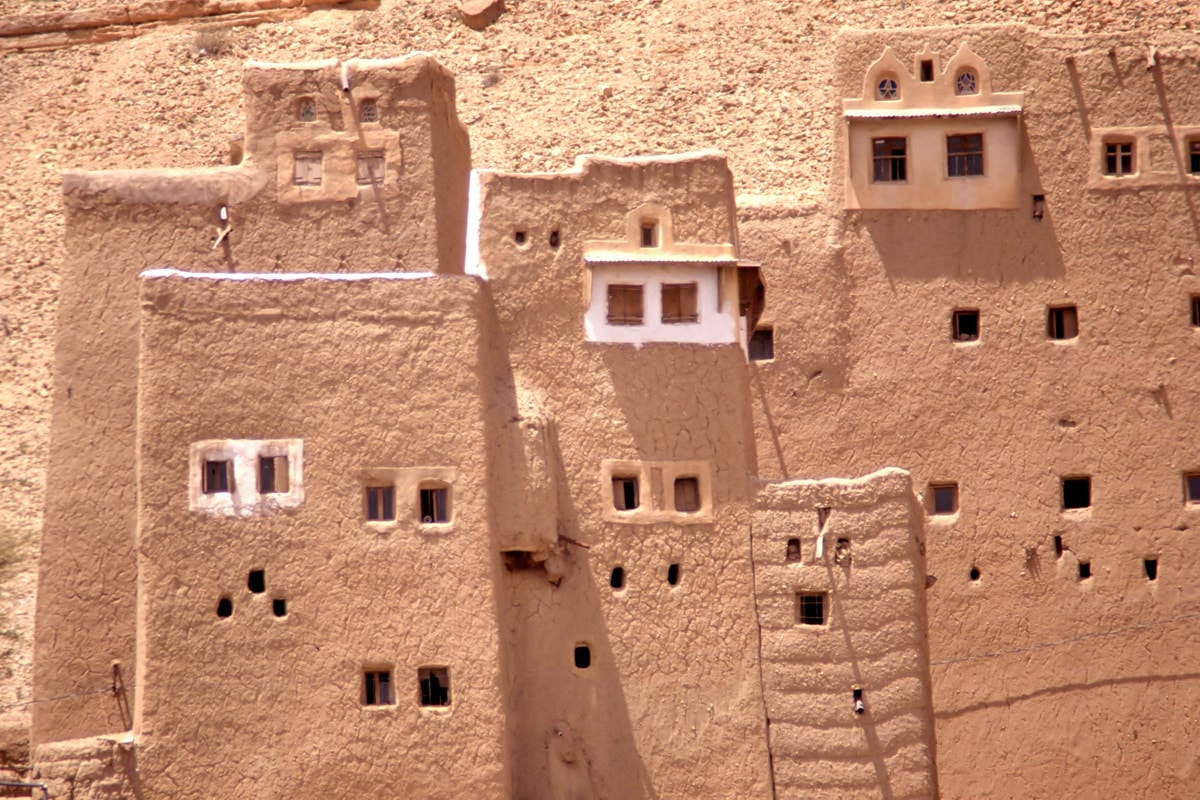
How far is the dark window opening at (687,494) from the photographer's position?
3672 cm

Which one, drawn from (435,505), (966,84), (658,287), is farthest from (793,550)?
(966,84)

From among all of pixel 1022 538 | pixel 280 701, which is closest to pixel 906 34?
pixel 1022 538

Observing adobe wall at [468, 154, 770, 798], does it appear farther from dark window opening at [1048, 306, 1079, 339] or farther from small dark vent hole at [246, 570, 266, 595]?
dark window opening at [1048, 306, 1079, 339]

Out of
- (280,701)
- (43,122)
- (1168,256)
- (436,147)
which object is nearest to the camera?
(280,701)

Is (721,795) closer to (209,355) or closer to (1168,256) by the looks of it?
(209,355)

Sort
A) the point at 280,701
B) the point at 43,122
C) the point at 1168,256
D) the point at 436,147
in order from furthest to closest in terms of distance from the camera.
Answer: the point at 43,122 < the point at 1168,256 < the point at 436,147 < the point at 280,701

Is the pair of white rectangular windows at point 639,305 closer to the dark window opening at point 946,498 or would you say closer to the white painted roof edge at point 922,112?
the dark window opening at point 946,498

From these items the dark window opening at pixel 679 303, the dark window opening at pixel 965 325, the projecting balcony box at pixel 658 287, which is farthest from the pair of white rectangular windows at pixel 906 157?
the dark window opening at pixel 679 303

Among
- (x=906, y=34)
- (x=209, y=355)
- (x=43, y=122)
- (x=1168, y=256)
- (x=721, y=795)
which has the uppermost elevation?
(x=43, y=122)

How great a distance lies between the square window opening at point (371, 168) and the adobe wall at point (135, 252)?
0.36 ft

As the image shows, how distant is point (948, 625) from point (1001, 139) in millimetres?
8145

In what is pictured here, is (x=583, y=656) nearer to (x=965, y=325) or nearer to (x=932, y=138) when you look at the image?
(x=965, y=325)

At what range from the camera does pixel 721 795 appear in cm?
3578

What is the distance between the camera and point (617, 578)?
36375 millimetres
